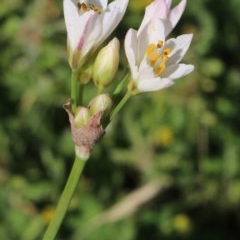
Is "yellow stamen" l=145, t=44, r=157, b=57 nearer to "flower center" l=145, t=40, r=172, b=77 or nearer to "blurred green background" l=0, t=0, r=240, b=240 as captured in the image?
"flower center" l=145, t=40, r=172, b=77

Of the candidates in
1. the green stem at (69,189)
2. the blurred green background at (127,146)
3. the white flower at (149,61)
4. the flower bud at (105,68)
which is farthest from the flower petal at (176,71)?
the blurred green background at (127,146)

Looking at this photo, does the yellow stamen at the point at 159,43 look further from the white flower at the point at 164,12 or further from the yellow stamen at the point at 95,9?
the yellow stamen at the point at 95,9

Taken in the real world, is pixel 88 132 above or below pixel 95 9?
below

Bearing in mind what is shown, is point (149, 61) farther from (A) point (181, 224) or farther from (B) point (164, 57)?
(A) point (181, 224)

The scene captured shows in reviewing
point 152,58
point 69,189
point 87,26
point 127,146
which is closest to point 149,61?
point 152,58

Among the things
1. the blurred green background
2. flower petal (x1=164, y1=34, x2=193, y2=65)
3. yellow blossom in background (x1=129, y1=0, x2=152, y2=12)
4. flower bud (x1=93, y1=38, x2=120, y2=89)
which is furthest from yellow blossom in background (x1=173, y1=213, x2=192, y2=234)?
flower bud (x1=93, y1=38, x2=120, y2=89)

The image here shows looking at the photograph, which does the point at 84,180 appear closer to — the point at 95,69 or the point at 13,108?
the point at 13,108
